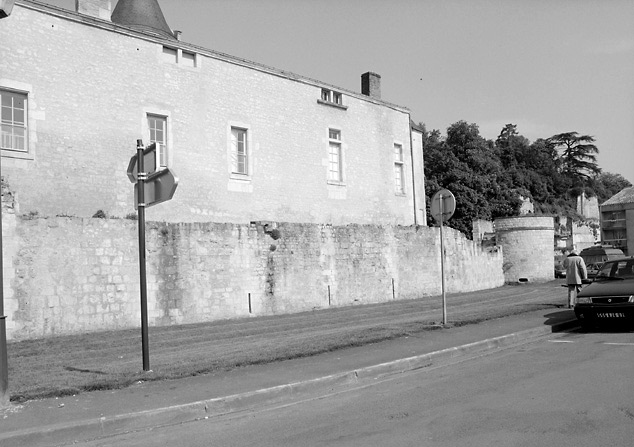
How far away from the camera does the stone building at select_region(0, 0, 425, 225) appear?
18.3 metres

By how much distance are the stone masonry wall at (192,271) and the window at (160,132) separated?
4.59 meters

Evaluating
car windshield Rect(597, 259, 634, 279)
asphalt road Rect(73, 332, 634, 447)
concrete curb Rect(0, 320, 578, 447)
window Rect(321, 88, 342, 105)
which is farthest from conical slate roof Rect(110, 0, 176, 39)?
asphalt road Rect(73, 332, 634, 447)

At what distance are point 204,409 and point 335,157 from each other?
21694 millimetres

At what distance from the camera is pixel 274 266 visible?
1969 cm

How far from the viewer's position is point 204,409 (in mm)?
7117

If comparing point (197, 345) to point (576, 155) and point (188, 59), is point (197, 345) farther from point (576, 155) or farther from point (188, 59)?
point (576, 155)

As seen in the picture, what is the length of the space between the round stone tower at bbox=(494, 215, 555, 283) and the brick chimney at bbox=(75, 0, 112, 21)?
21570mm

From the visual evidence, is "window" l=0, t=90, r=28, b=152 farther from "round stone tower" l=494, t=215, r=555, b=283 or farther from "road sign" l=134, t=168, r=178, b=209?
"round stone tower" l=494, t=215, r=555, b=283

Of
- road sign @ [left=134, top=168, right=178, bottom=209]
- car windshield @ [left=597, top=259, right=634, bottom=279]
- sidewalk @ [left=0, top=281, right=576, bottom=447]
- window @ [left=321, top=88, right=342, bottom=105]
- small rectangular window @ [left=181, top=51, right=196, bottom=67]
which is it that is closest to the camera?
sidewalk @ [left=0, top=281, right=576, bottom=447]

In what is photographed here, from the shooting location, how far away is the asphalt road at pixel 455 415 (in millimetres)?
5668

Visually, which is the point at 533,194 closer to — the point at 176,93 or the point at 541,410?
the point at 176,93

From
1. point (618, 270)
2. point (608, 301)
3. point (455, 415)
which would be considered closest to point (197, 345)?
point (455, 415)

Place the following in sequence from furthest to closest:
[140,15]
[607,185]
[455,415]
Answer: [607,185] < [140,15] < [455,415]

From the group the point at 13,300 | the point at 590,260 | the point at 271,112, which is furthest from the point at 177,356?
the point at 590,260
